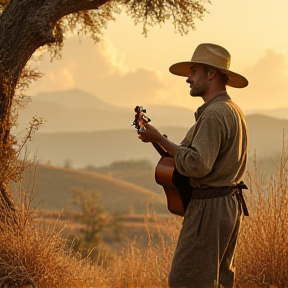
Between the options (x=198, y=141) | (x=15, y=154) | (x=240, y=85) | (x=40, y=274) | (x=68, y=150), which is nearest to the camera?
(x=198, y=141)

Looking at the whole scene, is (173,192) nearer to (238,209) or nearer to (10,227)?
(238,209)

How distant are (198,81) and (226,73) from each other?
21cm

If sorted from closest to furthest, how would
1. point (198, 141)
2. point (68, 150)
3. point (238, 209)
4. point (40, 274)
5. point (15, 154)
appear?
point (198, 141) → point (238, 209) → point (40, 274) → point (15, 154) → point (68, 150)

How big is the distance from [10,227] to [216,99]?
163 inches

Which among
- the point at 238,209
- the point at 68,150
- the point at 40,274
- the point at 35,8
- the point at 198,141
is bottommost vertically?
the point at 40,274

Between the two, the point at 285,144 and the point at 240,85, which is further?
the point at 285,144

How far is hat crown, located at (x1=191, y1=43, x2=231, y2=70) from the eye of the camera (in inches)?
201

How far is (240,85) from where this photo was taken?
5441mm

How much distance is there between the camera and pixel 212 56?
16.9 feet

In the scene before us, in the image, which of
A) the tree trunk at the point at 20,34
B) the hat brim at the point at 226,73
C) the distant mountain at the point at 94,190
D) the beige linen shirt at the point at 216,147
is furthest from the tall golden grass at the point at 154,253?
the distant mountain at the point at 94,190

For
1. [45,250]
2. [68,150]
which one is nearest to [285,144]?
[45,250]

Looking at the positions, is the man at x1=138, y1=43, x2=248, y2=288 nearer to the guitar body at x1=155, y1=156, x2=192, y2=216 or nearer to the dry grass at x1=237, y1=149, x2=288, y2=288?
the guitar body at x1=155, y1=156, x2=192, y2=216

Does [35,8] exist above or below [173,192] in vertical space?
above

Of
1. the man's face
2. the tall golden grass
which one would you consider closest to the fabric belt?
the man's face
